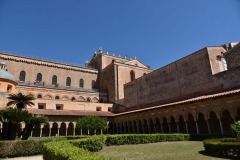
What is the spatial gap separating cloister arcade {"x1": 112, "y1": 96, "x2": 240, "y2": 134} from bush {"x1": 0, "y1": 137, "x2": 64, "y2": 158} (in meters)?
13.2

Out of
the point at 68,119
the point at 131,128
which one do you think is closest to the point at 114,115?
the point at 131,128

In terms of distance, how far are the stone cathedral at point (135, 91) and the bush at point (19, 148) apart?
37.3 feet

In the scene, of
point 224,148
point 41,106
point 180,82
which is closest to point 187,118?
point 180,82

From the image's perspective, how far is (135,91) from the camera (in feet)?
107

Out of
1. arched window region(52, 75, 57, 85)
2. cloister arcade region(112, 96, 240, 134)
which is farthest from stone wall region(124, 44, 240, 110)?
arched window region(52, 75, 57, 85)

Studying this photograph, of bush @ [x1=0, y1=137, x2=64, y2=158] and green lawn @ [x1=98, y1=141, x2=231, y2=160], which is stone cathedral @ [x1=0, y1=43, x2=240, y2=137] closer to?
green lawn @ [x1=98, y1=141, x2=231, y2=160]

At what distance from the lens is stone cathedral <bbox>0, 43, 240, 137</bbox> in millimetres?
18422

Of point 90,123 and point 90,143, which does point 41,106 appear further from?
point 90,143

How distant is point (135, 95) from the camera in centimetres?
3244

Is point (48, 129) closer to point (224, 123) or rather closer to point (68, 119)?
point (68, 119)

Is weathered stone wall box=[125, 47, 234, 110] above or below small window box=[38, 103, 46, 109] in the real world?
above

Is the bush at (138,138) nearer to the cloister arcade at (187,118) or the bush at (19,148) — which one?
the cloister arcade at (187,118)

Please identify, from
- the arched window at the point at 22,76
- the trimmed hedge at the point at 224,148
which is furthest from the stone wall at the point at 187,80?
the arched window at the point at 22,76

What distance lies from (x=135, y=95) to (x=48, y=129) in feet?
46.7
